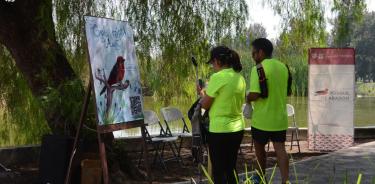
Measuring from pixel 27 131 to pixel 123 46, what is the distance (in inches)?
151

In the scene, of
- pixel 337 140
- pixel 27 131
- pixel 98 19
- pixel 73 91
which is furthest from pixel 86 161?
pixel 337 140

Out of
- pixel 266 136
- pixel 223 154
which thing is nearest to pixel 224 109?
pixel 223 154

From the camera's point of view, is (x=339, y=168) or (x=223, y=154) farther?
(x=339, y=168)

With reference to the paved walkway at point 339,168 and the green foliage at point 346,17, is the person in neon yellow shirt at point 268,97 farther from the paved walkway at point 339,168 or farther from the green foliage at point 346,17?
the green foliage at point 346,17

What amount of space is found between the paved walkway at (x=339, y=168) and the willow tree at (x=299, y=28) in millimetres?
1724

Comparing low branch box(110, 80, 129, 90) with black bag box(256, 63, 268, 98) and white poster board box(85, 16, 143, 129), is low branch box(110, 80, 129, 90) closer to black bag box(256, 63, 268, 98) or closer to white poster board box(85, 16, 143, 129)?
white poster board box(85, 16, 143, 129)

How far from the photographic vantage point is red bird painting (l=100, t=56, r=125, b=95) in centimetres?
590

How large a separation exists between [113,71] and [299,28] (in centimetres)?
456

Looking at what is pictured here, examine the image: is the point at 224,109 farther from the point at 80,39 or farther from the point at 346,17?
the point at 346,17

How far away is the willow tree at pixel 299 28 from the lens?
31.3 feet

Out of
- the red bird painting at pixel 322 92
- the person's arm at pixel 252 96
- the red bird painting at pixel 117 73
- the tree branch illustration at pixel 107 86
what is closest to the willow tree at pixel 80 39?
the red bird painting at pixel 117 73

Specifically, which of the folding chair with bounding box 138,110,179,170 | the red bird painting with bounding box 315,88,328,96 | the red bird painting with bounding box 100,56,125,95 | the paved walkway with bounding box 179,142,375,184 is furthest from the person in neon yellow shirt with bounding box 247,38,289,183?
the red bird painting with bounding box 315,88,328,96

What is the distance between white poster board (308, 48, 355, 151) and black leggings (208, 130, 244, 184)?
17.4 ft

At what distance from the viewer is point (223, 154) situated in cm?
551
